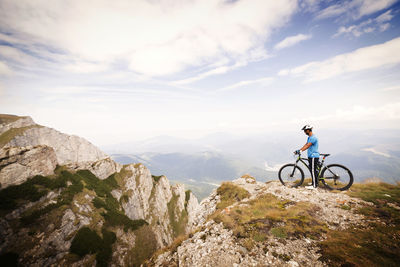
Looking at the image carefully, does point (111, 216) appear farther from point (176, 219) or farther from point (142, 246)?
point (176, 219)

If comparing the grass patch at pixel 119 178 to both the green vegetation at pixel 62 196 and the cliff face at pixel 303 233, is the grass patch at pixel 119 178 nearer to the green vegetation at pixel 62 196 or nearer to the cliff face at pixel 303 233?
the green vegetation at pixel 62 196

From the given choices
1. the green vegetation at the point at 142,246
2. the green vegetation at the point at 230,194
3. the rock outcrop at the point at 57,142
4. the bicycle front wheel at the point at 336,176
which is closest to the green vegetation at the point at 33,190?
the rock outcrop at the point at 57,142

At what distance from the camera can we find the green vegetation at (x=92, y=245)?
42719 mm

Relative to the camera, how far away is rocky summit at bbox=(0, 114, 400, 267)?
749 centimetres

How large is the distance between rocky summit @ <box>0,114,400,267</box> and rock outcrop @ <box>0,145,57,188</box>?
0.79 feet

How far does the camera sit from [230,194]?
1703 cm

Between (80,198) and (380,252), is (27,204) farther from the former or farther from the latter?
(380,252)

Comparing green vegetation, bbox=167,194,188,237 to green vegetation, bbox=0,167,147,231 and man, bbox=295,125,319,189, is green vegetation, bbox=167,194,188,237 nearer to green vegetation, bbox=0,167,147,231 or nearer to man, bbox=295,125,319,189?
green vegetation, bbox=0,167,147,231

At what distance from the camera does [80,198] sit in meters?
54.6

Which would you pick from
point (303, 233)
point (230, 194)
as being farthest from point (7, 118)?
point (303, 233)

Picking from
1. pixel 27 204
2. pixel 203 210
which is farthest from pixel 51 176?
pixel 203 210

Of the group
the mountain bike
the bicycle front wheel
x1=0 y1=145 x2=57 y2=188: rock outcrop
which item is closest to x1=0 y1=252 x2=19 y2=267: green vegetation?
x1=0 y1=145 x2=57 y2=188: rock outcrop

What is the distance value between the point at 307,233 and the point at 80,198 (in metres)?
71.1

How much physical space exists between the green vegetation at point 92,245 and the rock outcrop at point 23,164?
27811mm
